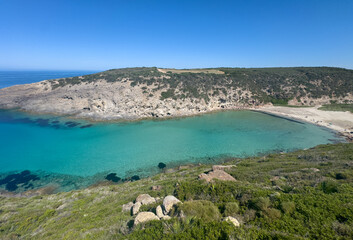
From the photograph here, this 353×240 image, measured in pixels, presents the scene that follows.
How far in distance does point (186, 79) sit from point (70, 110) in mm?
44313

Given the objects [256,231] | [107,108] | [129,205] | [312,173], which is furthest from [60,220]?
[107,108]

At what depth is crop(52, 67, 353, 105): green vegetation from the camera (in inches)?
2312

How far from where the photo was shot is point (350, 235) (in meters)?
5.16

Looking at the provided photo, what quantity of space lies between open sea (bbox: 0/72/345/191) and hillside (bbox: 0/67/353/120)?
24.3 ft

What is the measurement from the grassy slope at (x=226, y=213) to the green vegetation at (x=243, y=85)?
150 feet

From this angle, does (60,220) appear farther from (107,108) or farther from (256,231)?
(107,108)

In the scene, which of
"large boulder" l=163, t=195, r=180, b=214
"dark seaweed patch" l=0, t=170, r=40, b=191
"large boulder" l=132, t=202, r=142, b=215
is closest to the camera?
"large boulder" l=163, t=195, r=180, b=214

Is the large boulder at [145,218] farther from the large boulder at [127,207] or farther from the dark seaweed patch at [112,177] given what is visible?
the dark seaweed patch at [112,177]

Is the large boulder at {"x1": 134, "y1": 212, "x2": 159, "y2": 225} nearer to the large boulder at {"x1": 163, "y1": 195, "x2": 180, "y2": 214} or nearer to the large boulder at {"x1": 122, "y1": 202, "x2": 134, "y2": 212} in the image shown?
the large boulder at {"x1": 163, "y1": 195, "x2": 180, "y2": 214}

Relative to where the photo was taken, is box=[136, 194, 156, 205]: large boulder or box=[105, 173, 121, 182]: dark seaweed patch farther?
box=[105, 173, 121, 182]: dark seaweed patch

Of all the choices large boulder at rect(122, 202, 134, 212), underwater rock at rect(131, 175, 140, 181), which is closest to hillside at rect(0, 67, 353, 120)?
underwater rock at rect(131, 175, 140, 181)

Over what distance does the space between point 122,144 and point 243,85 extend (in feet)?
181

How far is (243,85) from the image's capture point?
64250 millimetres

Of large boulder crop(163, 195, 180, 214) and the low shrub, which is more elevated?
the low shrub
